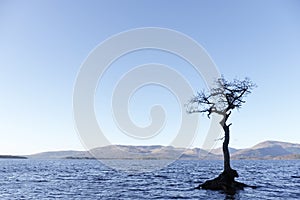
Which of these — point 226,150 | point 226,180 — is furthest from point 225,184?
point 226,150

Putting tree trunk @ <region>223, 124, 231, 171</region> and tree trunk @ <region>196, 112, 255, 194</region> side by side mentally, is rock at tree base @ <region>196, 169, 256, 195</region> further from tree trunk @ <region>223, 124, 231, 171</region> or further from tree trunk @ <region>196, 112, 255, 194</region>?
tree trunk @ <region>223, 124, 231, 171</region>

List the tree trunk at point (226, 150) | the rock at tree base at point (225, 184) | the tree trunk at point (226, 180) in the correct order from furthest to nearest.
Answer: the tree trunk at point (226, 150), the tree trunk at point (226, 180), the rock at tree base at point (225, 184)

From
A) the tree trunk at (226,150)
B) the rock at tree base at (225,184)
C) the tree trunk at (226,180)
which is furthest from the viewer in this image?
the tree trunk at (226,150)

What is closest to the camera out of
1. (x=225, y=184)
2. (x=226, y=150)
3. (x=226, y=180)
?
(x=225, y=184)

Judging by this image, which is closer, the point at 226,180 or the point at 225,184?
the point at 225,184

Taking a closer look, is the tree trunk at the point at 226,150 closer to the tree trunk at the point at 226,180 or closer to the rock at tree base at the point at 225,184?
the tree trunk at the point at 226,180

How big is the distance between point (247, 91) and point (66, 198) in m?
25.3

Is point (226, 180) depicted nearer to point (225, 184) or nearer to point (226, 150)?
point (225, 184)

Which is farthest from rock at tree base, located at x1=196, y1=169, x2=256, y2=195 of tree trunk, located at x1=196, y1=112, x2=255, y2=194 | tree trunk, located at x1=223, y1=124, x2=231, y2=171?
tree trunk, located at x1=223, y1=124, x2=231, y2=171

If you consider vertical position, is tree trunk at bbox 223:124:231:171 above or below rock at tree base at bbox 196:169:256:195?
above

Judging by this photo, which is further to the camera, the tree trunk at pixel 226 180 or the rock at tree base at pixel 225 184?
the tree trunk at pixel 226 180

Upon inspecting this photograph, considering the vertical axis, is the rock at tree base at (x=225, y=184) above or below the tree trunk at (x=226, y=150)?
below

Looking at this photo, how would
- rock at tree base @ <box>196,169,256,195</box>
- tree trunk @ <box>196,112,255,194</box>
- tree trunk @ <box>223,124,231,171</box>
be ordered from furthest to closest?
1. tree trunk @ <box>223,124,231,171</box>
2. tree trunk @ <box>196,112,255,194</box>
3. rock at tree base @ <box>196,169,256,195</box>

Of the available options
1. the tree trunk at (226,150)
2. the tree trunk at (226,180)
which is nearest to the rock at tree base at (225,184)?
the tree trunk at (226,180)
